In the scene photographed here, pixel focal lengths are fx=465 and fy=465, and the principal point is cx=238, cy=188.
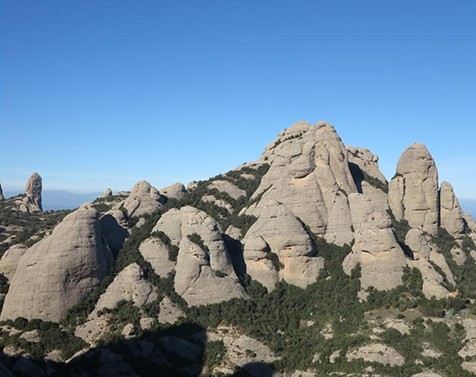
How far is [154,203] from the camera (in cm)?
9644

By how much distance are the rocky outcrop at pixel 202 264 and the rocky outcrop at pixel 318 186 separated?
47.3ft

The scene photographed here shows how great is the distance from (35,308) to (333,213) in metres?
53.0

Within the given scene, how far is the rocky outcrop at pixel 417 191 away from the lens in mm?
95312

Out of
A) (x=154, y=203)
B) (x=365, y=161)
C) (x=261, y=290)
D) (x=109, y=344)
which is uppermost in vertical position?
(x=365, y=161)

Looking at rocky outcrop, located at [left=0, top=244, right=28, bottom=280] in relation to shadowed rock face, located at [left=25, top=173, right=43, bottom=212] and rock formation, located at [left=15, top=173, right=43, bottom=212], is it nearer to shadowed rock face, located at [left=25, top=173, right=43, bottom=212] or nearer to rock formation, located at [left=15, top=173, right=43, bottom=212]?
rock formation, located at [left=15, top=173, right=43, bottom=212]

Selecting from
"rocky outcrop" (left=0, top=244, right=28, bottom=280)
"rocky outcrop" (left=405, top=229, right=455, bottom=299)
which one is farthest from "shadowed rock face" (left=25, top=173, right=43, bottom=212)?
"rocky outcrop" (left=405, top=229, right=455, bottom=299)

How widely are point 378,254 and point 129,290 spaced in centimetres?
3957

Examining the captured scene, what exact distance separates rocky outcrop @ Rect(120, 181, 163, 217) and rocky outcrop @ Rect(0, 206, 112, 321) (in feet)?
56.9

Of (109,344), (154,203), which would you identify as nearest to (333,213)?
(154,203)

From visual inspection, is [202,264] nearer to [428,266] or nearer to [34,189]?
[428,266]

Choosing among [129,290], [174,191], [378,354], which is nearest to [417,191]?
[378,354]

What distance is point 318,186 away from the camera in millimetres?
91000

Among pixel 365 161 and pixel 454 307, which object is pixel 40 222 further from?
pixel 454 307

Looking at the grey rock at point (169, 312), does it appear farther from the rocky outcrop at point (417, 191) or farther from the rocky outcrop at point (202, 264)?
the rocky outcrop at point (417, 191)
